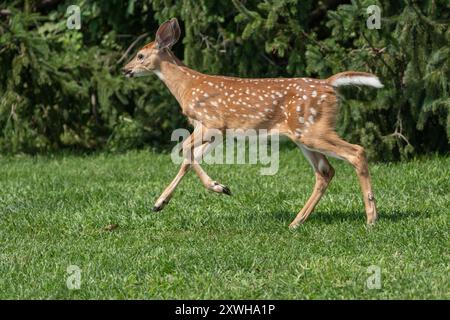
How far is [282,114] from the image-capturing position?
7926 mm

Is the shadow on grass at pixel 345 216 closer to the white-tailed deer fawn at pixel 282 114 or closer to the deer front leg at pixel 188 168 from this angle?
the white-tailed deer fawn at pixel 282 114

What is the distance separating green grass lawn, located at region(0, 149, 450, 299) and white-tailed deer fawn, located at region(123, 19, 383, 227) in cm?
29

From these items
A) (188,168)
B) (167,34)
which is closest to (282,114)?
(188,168)

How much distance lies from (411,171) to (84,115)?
5124 millimetres

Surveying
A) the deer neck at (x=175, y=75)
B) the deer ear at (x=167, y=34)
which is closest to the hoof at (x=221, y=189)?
the deer neck at (x=175, y=75)

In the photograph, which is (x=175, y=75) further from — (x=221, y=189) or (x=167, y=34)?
(x=221, y=189)

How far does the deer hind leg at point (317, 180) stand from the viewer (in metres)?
7.99

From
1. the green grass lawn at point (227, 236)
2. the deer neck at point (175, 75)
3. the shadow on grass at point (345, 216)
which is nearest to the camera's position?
the green grass lawn at point (227, 236)

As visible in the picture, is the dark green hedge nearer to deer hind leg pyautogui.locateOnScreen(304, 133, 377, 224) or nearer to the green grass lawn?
the green grass lawn

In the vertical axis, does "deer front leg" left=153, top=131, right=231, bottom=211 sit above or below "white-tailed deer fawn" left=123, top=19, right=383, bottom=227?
below

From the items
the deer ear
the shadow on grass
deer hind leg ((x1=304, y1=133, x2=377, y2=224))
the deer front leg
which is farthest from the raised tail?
the deer ear

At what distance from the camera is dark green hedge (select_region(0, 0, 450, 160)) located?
10516 mm

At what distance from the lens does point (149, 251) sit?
7141 millimetres
